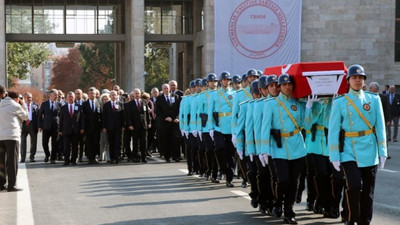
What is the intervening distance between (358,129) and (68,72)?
3674 inches

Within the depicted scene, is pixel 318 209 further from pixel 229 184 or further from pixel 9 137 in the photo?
pixel 9 137

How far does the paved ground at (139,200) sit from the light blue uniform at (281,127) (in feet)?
3.05

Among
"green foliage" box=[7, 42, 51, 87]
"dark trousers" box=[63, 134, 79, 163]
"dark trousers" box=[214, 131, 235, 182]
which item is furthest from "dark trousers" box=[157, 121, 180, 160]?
"green foliage" box=[7, 42, 51, 87]

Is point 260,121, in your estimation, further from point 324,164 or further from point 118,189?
point 118,189

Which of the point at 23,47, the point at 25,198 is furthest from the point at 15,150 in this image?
the point at 23,47

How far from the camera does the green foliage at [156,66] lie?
8194 cm

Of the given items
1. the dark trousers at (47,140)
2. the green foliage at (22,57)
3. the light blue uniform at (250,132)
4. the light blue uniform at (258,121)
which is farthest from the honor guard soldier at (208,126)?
A: the green foliage at (22,57)

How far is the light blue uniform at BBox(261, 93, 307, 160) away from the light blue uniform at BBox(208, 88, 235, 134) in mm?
4715

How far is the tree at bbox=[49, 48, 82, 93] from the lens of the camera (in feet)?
327

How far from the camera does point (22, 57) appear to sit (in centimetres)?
6594

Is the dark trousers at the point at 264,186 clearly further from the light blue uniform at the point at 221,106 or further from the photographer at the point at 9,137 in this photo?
the photographer at the point at 9,137

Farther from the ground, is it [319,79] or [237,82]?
[319,79]

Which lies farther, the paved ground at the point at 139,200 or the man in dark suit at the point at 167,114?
the man in dark suit at the point at 167,114

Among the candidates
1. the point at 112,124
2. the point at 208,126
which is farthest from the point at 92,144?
the point at 208,126
